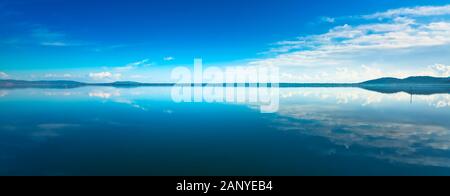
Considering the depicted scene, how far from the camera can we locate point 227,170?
8.50 metres

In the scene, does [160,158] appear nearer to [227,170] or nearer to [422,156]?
[227,170]

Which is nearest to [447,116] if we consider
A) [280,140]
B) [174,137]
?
[280,140]

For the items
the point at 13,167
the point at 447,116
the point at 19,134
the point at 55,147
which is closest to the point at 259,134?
the point at 55,147

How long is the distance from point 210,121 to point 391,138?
28.4 ft

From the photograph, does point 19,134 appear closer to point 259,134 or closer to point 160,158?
point 160,158

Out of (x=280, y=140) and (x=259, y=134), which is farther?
(x=259, y=134)
